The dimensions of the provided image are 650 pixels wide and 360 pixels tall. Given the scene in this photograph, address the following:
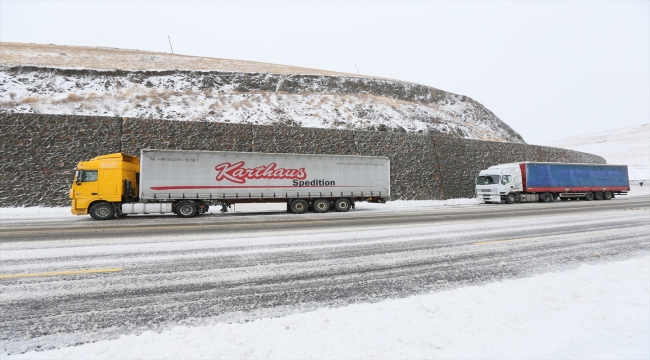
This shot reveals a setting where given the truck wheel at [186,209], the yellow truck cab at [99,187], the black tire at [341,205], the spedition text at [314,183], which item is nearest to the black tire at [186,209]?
the truck wheel at [186,209]

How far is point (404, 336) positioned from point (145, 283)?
424 cm

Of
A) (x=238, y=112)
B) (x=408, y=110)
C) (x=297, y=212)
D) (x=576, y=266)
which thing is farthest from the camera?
(x=408, y=110)

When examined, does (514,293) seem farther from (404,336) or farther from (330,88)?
(330,88)

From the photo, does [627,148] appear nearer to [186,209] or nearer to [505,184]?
[505,184]

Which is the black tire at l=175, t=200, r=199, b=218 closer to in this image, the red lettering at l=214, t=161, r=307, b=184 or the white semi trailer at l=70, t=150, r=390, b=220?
the white semi trailer at l=70, t=150, r=390, b=220

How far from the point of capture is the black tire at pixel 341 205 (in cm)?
1920

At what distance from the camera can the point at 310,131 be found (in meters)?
26.3

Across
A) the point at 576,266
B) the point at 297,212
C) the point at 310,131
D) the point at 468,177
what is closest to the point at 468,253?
the point at 576,266

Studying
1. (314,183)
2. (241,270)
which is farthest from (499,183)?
(241,270)

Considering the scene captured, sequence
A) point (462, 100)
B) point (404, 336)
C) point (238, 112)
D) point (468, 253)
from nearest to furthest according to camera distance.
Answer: point (404, 336)
point (468, 253)
point (238, 112)
point (462, 100)

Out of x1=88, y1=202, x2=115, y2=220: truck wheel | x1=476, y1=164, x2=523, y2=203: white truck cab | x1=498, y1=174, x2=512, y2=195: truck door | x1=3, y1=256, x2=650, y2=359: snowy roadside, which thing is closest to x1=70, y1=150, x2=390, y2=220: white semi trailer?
x1=88, y1=202, x2=115, y2=220: truck wheel

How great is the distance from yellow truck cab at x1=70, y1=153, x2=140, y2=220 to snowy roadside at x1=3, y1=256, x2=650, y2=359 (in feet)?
46.7

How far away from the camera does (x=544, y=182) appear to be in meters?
27.1

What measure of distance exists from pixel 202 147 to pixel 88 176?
341 inches
